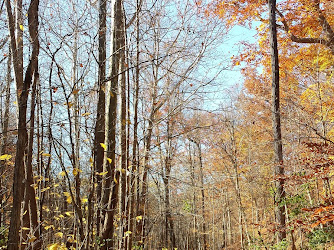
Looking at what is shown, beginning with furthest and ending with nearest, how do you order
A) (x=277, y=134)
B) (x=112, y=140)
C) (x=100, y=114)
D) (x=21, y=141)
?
(x=277, y=134) < (x=112, y=140) < (x=100, y=114) < (x=21, y=141)

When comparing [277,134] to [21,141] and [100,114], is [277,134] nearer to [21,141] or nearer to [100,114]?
[100,114]

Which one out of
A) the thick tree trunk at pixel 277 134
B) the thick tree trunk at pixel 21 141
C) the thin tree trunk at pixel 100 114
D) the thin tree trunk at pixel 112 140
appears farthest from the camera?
the thick tree trunk at pixel 277 134

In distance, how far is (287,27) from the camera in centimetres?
936

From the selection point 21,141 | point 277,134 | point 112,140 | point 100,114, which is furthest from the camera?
point 277,134

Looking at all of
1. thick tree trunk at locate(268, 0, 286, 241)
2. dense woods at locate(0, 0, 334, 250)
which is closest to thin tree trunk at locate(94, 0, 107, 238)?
dense woods at locate(0, 0, 334, 250)

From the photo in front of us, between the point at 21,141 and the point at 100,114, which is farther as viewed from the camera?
the point at 100,114

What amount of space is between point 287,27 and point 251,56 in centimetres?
164

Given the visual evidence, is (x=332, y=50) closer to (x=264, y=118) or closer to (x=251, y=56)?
(x=251, y=56)

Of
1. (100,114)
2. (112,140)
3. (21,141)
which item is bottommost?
(21,141)

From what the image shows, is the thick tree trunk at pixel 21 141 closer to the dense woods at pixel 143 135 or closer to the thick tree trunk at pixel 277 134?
the dense woods at pixel 143 135

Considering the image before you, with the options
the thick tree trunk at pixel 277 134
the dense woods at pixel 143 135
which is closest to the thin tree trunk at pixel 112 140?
the dense woods at pixel 143 135

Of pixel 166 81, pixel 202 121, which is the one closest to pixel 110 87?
pixel 166 81

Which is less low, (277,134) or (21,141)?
(277,134)

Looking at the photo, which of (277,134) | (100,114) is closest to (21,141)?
(100,114)
